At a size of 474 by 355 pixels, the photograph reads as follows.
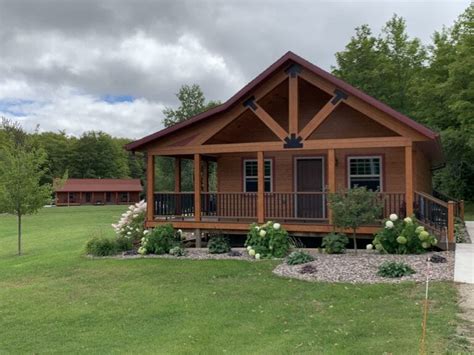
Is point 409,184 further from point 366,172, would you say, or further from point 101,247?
point 101,247

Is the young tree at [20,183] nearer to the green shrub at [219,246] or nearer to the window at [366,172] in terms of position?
the green shrub at [219,246]

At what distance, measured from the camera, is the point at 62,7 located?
50.4 ft

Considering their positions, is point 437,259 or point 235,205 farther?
point 235,205

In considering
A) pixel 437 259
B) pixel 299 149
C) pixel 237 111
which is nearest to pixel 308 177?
pixel 299 149

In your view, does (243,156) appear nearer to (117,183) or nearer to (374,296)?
(374,296)

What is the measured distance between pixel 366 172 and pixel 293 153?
243 centimetres

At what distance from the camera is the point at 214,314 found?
20.8ft

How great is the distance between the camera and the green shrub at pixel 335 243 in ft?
35.3

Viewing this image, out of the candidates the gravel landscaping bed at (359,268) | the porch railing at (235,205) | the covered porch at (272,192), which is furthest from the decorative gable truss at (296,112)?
the gravel landscaping bed at (359,268)

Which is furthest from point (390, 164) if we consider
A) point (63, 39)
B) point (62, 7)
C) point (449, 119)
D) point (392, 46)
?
point (392, 46)

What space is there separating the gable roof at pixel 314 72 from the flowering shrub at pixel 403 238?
7.42ft

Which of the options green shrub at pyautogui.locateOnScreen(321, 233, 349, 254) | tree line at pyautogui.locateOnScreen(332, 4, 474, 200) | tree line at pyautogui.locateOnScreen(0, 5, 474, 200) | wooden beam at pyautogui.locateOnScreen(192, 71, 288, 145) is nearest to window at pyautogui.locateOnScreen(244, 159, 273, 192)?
wooden beam at pyautogui.locateOnScreen(192, 71, 288, 145)

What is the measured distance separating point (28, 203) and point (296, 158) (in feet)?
33.2

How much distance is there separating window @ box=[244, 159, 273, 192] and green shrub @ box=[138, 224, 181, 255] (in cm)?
372
